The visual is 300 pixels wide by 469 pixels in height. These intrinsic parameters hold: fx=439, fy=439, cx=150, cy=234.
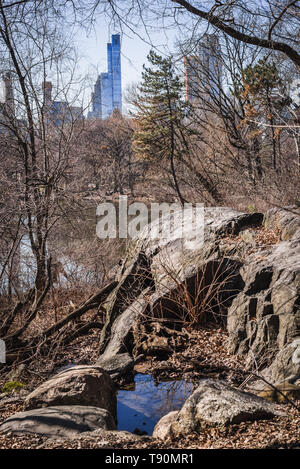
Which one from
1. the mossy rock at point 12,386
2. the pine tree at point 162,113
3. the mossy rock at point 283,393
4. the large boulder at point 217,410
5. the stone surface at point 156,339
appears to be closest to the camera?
the large boulder at point 217,410

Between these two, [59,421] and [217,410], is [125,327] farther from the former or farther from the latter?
[217,410]

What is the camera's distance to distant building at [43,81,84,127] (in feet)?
30.1

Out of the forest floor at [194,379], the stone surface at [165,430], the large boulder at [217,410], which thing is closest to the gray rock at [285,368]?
the forest floor at [194,379]

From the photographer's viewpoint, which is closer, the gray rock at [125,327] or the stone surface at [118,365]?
the stone surface at [118,365]

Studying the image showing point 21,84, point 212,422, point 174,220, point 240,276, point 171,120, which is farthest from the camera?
point 171,120

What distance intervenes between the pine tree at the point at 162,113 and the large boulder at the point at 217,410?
14.3 m

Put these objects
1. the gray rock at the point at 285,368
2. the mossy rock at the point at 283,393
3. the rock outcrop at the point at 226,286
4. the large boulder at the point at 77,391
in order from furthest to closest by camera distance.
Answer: the rock outcrop at the point at 226,286 < the large boulder at the point at 77,391 < the gray rock at the point at 285,368 < the mossy rock at the point at 283,393

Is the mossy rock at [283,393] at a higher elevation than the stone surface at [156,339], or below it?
higher

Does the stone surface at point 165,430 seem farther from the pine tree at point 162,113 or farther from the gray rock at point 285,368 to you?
the pine tree at point 162,113

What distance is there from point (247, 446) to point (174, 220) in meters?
5.53

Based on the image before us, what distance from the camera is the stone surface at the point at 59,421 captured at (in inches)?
131
